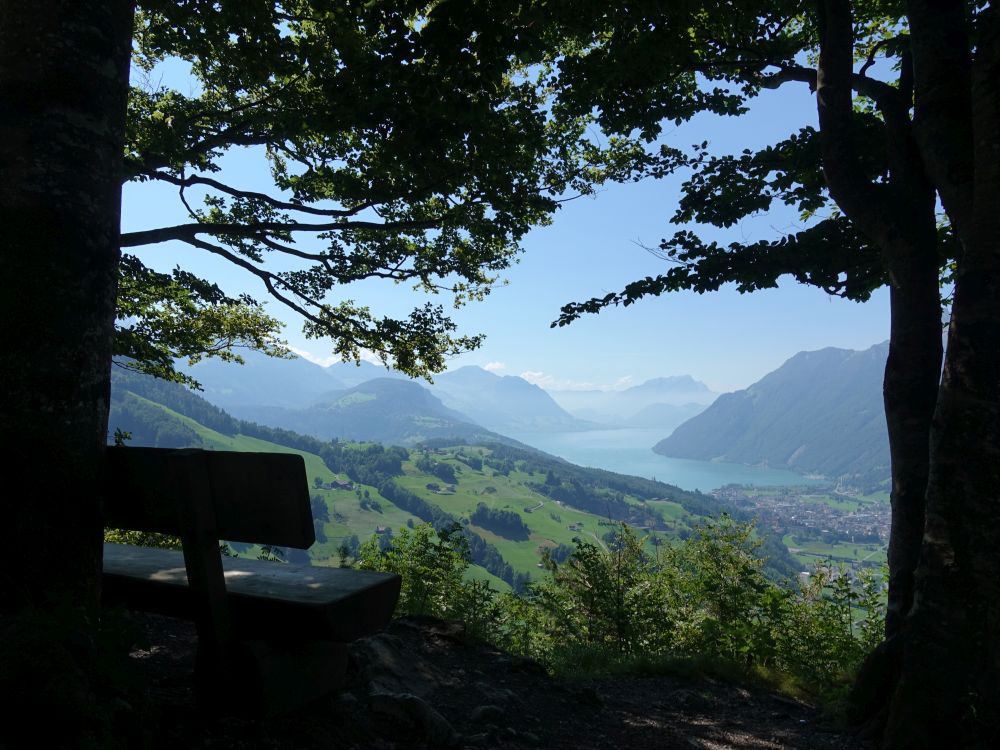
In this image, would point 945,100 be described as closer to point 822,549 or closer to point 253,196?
point 253,196

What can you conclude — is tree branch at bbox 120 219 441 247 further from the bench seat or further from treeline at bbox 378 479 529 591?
treeline at bbox 378 479 529 591

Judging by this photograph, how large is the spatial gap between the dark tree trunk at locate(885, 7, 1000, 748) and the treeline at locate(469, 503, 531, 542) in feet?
491

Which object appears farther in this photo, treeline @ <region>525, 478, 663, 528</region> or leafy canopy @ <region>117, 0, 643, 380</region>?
treeline @ <region>525, 478, 663, 528</region>

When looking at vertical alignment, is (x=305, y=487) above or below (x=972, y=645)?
above

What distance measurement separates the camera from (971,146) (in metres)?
4.79

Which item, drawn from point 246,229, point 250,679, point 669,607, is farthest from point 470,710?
point 246,229

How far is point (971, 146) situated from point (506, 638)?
9.06 m

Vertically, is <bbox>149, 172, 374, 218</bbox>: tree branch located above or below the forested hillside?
above

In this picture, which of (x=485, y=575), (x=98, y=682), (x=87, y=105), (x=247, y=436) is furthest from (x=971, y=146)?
(x=247, y=436)

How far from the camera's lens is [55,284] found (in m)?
2.45

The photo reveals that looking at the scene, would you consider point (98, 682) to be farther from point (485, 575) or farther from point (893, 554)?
point (485, 575)

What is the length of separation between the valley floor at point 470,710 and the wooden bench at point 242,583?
0.21 metres

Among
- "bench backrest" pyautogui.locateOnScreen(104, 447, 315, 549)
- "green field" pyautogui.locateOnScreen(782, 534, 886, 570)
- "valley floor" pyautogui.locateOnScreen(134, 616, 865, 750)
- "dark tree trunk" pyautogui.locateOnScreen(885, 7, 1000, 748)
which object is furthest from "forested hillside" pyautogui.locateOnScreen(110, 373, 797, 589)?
"bench backrest" pyautogui.locateOnScreen(104, 447, 315, 549)

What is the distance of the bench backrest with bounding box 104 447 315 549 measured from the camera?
8.11 feet
